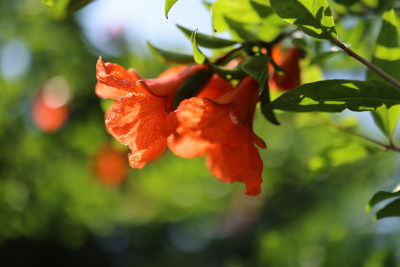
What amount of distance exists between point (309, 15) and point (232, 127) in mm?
202

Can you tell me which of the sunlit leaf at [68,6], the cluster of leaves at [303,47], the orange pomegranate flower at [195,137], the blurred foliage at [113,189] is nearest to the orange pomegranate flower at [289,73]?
the cluster of leaves at [303,47]

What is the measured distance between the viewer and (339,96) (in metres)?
0.60

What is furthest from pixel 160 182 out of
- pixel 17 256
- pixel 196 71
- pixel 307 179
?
pixel 196 71

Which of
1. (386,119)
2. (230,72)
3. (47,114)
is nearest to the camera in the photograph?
(230,72)

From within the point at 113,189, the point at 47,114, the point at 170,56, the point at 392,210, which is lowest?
the point at 113,189

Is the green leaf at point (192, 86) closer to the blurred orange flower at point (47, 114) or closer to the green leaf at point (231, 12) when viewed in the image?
the green leaf at point (231, 12)

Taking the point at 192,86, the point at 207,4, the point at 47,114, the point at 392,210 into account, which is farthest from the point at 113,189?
the point at 392,210

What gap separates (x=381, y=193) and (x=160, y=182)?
1530 millimetres

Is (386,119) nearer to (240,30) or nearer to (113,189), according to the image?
(240,30)

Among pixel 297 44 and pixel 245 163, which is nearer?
pixel 245 163

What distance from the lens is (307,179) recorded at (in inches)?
34.8

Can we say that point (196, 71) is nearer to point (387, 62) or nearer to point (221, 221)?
point (387, 62)

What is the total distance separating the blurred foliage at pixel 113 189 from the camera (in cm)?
198

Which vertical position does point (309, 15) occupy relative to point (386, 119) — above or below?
above
